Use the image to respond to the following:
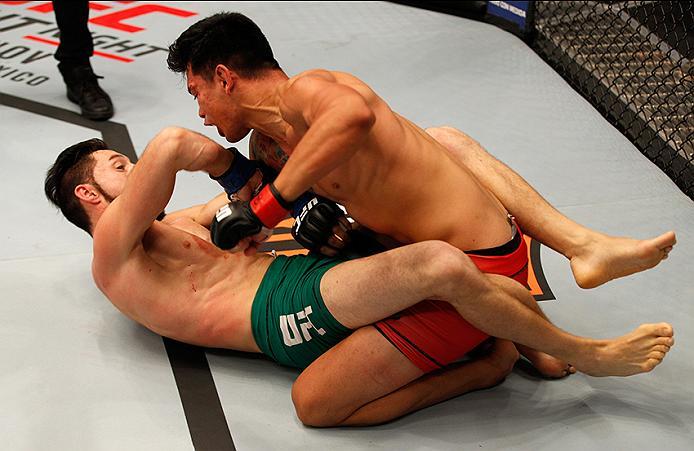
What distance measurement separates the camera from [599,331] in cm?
294

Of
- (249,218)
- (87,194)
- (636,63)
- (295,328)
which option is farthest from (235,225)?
(636,63)

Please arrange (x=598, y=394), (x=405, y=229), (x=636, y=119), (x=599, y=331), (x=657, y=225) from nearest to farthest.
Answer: (x=405, y=229), (x=598, y=394), (x=599, y=331), (x=657, y=225), (x=636, y=119)

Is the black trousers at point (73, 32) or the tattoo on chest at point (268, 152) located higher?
the tattoo on chest at point (268, 152)

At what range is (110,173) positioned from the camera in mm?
2797

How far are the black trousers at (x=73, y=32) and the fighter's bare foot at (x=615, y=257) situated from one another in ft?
7.88

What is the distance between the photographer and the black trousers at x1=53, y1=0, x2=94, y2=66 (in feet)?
13.3

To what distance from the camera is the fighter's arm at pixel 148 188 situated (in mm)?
2514

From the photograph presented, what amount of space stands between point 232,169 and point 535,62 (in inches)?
98.4

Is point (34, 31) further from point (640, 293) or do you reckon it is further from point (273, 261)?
point (640, 293)

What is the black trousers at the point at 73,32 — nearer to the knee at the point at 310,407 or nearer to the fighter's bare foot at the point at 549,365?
the knee at the point at 310,407

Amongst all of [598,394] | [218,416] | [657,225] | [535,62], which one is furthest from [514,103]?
[218,416]

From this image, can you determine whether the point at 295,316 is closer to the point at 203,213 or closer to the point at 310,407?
the point at 310,407

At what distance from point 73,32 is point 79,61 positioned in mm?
134

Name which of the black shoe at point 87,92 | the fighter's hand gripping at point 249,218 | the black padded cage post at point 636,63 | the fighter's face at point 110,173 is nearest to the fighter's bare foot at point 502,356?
the fighter's hand gripping at point 249,218
